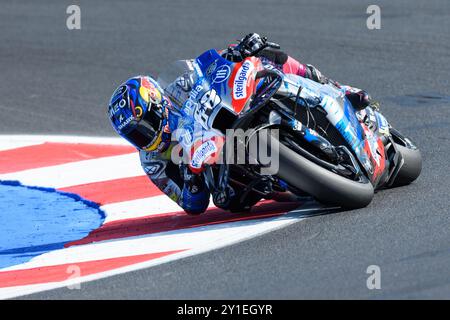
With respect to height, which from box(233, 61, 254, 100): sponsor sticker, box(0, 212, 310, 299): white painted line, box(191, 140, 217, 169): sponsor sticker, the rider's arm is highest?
box(233, 61, 254, 100): sponsor sticker

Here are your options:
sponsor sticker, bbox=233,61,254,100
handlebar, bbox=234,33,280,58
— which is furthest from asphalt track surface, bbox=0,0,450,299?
handlebar, bbox=234,33,280,58

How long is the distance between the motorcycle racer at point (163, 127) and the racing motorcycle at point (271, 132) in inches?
2.9

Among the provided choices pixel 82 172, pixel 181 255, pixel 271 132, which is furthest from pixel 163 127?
pixel 82 172

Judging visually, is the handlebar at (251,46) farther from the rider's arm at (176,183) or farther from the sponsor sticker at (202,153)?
the rider's arm at (176,183)

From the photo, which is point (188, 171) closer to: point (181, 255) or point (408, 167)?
point (181, 255)

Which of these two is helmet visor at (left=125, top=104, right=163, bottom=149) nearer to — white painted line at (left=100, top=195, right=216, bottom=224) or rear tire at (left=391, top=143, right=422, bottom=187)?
white painted line at (left=100, top=195, right=216, bottom=224)

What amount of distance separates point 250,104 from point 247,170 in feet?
1.43

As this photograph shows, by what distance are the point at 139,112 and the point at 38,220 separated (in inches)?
62.7

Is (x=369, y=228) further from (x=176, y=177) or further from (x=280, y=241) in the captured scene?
(x=176, y=177)

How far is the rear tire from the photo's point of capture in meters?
7.86

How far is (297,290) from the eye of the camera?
5.78 meters

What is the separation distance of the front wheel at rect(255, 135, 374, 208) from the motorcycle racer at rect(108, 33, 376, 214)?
23.9 inches

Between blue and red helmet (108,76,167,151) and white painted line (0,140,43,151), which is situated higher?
blue and red helmet (108,76,167,151)

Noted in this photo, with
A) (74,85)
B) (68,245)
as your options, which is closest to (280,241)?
(68,245)
